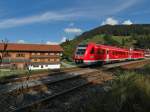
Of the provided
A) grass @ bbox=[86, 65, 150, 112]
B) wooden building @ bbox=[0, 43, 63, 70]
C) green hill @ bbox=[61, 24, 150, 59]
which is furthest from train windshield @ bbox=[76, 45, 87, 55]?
green hill @ bbox=[61, 24, 150, 59]

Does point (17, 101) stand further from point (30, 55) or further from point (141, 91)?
point (30, 55)

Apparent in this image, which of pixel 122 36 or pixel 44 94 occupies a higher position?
pixel 122 36

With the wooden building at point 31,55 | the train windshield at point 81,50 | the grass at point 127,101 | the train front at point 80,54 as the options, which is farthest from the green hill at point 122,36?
the grass at point 127,101

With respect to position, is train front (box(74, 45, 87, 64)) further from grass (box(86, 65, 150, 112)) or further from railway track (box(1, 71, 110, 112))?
grass (box(86, 65, 150, 112))

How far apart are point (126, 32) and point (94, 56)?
421 ft

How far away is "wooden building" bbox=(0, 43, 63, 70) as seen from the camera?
76.8 metres

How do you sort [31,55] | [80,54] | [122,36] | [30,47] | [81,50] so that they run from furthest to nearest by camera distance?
[122,36]
[30,47]
[31,55]
[81,50]
[80,54]

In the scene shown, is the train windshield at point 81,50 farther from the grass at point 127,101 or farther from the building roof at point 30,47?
the building roof at point 30,47

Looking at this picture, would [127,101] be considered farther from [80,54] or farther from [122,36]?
[122,36]

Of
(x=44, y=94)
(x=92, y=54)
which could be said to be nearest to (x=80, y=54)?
(x=92, y=54)

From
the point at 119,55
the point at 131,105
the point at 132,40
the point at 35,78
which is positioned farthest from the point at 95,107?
the point at 132,40

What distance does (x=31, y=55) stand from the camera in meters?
81.3

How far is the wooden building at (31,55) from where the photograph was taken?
76.8 metres

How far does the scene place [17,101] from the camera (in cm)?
1168
